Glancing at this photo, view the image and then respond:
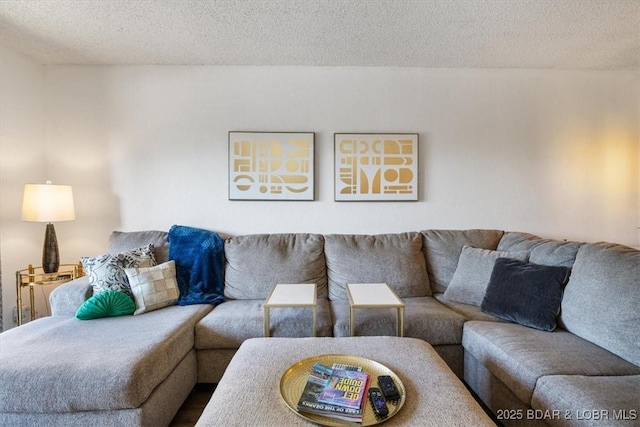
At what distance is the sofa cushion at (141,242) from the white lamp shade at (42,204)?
0.39 meters

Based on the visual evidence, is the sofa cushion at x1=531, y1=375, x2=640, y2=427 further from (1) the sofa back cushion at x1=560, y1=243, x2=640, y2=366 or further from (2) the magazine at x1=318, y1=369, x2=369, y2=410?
(2) the magazine at x1=318, y1=369, x2=369, y2=410

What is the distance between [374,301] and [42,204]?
2424 millimetres

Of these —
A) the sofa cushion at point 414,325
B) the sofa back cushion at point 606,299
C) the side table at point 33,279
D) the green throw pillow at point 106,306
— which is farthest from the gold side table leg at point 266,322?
the side table at point 33,279

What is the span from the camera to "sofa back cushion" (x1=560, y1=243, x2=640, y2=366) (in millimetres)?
1375

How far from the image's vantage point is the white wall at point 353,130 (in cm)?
Result: 268

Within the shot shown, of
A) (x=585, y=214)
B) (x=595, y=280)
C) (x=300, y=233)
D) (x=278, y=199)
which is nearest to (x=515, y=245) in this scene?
(x=595, y=280)

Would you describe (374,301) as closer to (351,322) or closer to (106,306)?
(351,322)

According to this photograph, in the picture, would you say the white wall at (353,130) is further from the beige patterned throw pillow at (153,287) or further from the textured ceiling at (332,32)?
the beige patterned throw pillow at (153,287)

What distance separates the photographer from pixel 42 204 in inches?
88.0

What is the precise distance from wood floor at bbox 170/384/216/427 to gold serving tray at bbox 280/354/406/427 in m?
0.85

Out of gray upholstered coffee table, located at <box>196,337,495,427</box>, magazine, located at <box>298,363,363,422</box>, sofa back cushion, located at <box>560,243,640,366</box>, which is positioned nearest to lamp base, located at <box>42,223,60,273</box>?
gray upholstered coffee table, located at <box>196,337,495,427</box>

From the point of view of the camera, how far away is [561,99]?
272cm

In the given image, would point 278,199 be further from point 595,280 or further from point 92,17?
point 595,280

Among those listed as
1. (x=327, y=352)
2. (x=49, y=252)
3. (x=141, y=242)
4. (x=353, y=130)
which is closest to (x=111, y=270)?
(x=141, y=242)
